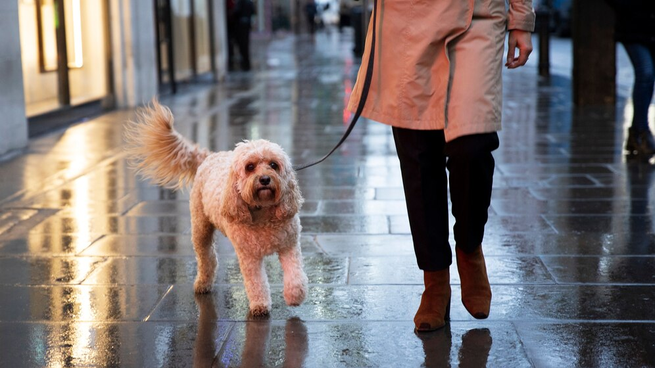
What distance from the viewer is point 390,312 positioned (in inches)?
153

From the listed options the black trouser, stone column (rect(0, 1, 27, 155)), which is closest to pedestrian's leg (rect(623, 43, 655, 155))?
the black trouser

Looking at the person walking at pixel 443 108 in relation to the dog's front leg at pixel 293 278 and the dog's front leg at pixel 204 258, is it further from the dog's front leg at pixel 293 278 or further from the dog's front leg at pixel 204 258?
A: the dog's front leg at pixel 204 258

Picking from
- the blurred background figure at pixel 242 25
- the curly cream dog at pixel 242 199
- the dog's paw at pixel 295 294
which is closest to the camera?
the curly cream dog at pixel 242 199

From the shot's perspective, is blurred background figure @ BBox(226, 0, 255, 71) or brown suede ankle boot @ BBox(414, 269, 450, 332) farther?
blurred background figure @ BBox(226, 0, 255, 71)

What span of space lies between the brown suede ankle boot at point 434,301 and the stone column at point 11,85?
5975 mm

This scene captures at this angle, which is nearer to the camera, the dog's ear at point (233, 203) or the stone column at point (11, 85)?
the dog's ear at point (233, 203)

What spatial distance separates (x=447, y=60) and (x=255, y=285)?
125 cm

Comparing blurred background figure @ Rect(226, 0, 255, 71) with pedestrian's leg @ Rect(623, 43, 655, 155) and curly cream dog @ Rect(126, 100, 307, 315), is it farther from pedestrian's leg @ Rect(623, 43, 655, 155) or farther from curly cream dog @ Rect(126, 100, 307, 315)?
curly cream dog @ Rect(126, 100, 307, 315)

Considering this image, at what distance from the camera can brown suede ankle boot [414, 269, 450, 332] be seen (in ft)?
11.8

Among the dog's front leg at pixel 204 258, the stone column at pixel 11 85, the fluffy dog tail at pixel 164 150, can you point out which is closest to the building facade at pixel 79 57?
the stone column at pixel 11 85

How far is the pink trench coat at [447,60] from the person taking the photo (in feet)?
10.9

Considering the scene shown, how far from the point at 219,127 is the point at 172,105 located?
3210 millimetres

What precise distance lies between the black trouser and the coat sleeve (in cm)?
41

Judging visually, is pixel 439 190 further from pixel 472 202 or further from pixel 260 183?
pixel 260 183
